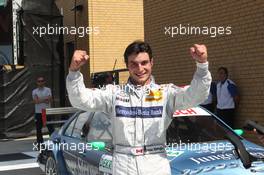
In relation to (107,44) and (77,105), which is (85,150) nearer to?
(77,105)

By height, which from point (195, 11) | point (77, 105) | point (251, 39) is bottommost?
point (77, 105)

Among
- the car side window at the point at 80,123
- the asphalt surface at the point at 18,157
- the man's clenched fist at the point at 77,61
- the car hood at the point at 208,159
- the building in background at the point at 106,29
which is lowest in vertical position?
the asphalt surface at the point at 18,157

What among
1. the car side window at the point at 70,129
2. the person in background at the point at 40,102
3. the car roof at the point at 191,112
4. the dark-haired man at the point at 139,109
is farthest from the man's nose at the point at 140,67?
the person in background at the point at 40,102

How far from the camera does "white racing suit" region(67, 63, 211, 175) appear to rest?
10.4ft

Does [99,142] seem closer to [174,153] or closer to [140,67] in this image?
[174,153]

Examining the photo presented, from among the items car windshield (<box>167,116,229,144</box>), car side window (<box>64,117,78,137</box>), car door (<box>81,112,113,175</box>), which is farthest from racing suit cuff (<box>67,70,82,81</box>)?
car side window (<box>64,117,78,137</box>)

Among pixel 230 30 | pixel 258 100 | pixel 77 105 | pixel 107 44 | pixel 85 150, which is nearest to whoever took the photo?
pixel 77 105

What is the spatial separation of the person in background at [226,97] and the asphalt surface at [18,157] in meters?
3.26

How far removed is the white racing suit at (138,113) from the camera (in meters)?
3.18

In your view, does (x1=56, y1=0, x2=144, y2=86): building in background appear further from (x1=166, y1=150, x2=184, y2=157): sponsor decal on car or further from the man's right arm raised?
the man's right arm raised

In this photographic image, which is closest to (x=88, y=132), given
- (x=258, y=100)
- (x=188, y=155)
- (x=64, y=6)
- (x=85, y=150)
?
(x=85, y=150)

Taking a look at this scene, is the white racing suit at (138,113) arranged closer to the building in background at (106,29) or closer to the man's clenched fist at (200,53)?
the man's clenched fist at (200,53)

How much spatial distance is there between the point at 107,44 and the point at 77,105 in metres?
13.0

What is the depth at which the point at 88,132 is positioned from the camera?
5984mm
